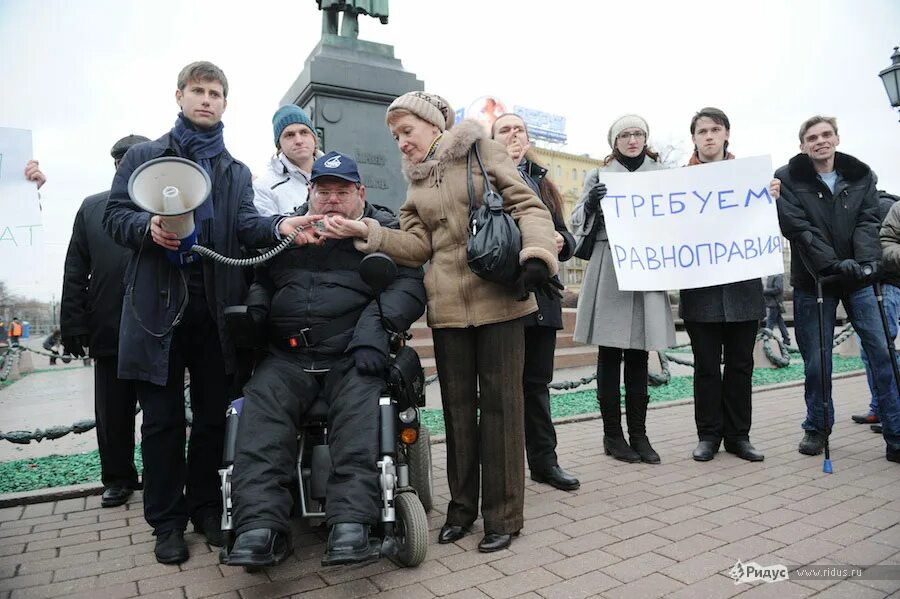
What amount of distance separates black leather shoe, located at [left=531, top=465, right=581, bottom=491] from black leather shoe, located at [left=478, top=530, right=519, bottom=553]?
94 centimetres

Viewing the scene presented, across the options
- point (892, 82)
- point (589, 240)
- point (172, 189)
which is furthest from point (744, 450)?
point (892, 82)

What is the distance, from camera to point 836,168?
4.59m

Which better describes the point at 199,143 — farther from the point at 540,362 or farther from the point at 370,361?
the point at 540,362

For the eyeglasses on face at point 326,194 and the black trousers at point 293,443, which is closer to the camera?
the black trousers at point 293,443

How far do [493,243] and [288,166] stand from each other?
5.84ft

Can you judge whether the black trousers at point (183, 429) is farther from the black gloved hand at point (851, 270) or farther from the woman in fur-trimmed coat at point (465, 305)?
the black gloved hand at point (851, 270)

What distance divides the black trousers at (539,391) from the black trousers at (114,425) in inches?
99.8

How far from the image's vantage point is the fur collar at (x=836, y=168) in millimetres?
4508

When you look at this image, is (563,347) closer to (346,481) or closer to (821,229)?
(821,229)

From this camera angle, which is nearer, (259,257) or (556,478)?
(259,257)

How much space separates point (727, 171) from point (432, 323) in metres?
2.68

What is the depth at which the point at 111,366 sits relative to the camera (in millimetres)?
4094

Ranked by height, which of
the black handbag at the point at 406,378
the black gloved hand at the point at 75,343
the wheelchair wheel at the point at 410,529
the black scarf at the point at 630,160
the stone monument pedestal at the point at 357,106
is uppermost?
the stone monument pedestal at the point at 357,106

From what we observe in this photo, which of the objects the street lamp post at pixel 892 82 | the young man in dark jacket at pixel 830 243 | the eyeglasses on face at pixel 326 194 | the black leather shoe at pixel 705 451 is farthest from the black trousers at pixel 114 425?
the street lamp post at pixel 892 82
